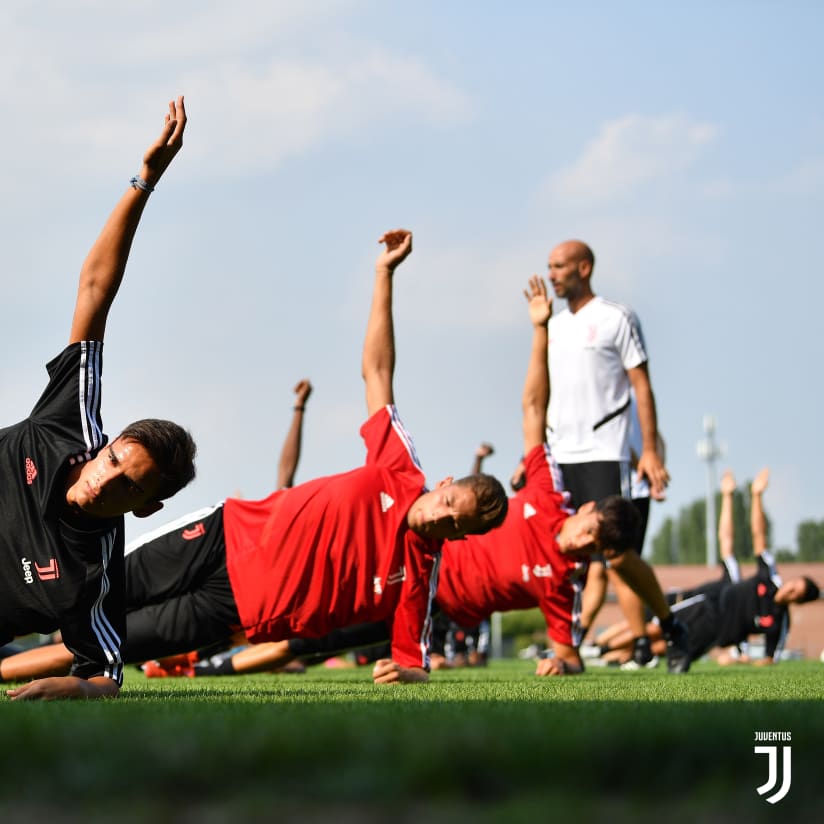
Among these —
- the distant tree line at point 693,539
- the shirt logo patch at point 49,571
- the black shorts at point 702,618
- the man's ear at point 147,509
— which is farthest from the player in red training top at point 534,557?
the distant tree line at point 693,539

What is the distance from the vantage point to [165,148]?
15.4 feet

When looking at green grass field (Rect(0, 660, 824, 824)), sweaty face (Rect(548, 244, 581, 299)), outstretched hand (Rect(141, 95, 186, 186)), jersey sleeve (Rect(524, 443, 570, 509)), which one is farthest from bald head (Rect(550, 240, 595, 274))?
green grass field (Rect(0, 660, 824, 824))

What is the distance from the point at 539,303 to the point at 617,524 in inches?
66.7

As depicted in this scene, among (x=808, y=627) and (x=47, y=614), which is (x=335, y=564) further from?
(x=808, y=627)

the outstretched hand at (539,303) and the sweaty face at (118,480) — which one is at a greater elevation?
the outstretched hand at (539,303)

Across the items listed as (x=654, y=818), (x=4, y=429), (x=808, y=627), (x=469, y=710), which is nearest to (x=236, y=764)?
(x=654, y=818)

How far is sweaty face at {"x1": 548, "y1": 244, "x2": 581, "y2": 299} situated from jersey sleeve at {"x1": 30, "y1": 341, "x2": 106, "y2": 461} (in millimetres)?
5465

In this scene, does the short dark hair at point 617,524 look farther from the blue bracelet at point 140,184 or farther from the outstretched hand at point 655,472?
the blue bracelet at point 140,184

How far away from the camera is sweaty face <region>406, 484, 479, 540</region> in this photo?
6281 millimetres

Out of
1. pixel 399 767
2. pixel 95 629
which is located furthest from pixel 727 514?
pixel 399 767

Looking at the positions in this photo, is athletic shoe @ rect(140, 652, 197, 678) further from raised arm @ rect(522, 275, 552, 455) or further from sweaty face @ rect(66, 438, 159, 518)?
sweaty face @ rect(66, 438, 159, 518)

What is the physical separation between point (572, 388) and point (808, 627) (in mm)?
56707

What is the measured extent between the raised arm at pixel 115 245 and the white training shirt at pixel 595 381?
5.24 m

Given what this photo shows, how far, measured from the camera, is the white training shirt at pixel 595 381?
926 cm
